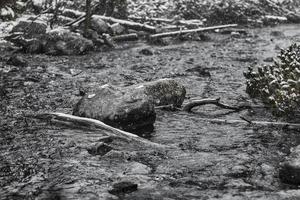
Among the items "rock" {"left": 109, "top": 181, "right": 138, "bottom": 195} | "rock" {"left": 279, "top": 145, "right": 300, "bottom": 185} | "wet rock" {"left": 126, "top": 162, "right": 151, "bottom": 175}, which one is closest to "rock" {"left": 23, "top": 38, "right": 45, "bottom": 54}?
"wet rock" {"left": 126, "top": 162, "right": 151, "bottom": 175}

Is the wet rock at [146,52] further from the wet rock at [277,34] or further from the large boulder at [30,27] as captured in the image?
the wet rock at [277,34]

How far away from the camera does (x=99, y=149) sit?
5.64 m

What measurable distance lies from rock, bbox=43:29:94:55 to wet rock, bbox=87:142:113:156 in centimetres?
715

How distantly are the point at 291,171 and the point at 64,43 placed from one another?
9.13 metres

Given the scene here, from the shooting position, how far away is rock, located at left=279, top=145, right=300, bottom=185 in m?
4.68

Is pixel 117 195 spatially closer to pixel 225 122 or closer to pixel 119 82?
pixel 225 122

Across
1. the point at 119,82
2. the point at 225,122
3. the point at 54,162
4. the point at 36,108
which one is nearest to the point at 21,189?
the point at 54,162

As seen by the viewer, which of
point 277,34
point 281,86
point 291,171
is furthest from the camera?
point 277,34

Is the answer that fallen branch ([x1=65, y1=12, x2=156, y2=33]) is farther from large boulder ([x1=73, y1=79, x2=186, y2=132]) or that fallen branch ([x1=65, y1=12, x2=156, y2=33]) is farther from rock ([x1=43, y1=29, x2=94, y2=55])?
large boulder ([x1=73, y1=79, x2=186, y2=132])

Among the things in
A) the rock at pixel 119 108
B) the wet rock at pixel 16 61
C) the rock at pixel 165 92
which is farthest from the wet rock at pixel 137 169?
the wet rock at pixel 16 61

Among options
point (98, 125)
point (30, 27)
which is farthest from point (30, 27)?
point (98, 125)

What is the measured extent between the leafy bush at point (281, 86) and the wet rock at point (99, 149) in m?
2.85

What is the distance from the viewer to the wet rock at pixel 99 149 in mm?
5570

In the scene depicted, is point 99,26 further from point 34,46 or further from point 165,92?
point 165,92
